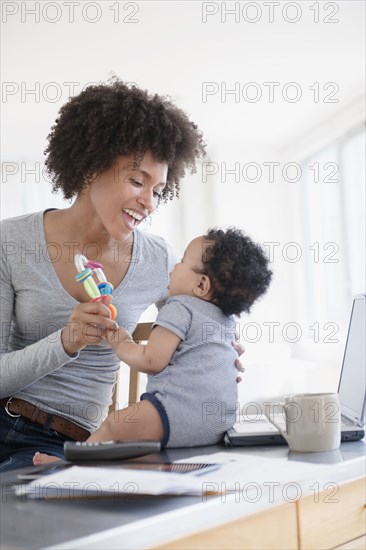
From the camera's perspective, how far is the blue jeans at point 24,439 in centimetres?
126

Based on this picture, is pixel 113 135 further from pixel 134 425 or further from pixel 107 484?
pixel 107 484

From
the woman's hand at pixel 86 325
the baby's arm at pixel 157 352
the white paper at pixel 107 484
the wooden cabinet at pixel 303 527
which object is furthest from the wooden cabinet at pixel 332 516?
the woman's hand at pixel 86 325

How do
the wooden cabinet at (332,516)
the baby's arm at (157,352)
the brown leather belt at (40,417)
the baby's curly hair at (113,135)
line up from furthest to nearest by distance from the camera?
the baby's curly hair at (113,135) → the brown leather belt at (40,417) → the baby's arm at (157,352) → the wooden cabinet at (332,516)

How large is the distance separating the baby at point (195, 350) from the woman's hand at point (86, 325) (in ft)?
0.13

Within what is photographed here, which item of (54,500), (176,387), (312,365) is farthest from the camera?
(312,365)

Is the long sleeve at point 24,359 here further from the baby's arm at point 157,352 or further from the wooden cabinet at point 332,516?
the wooden cabinet at point 332,516

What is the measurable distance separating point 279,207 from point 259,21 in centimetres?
283

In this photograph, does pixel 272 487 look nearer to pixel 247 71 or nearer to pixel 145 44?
pixel 145 44

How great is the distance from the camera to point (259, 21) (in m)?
3.85

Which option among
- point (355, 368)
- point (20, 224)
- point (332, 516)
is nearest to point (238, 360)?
point (355, 368)

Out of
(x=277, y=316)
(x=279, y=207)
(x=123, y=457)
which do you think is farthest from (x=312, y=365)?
(x=123, y=457)

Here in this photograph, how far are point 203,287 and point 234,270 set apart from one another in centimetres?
6

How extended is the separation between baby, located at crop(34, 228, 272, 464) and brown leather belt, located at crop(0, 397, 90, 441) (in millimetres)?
254

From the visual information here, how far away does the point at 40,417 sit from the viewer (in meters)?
1.30
